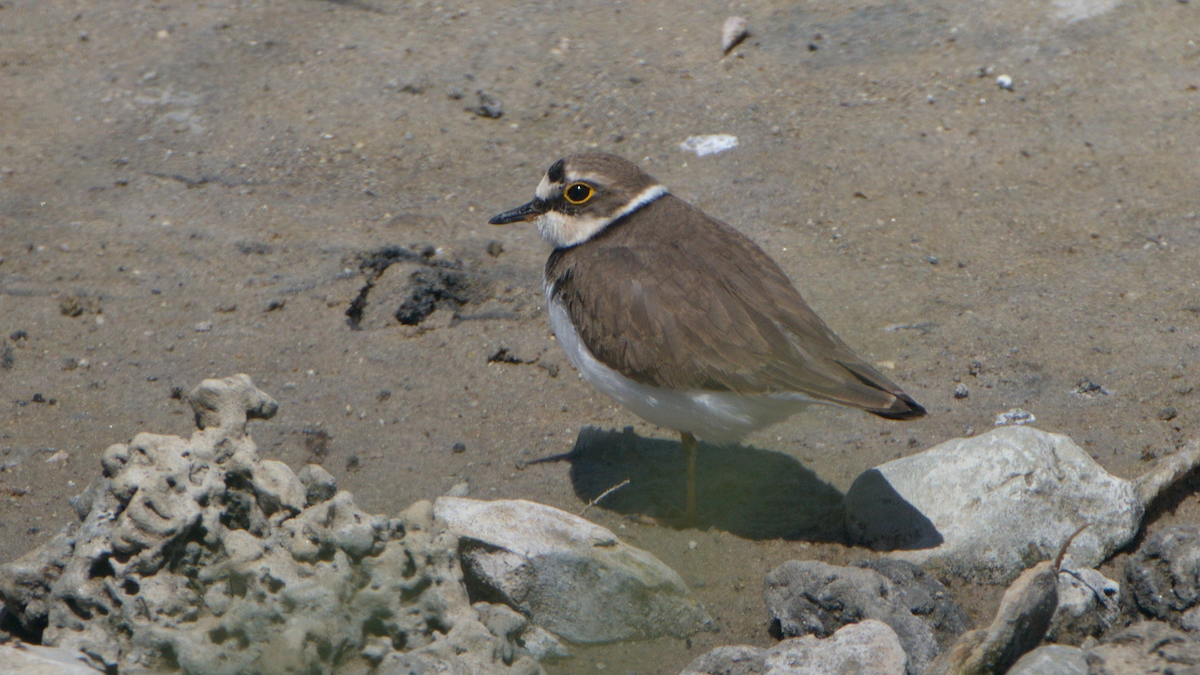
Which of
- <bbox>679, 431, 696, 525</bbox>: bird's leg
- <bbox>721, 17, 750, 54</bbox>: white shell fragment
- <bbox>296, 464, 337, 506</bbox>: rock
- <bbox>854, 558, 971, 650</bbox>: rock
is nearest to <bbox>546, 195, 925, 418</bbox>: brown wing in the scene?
<bbox>679, 431, 696, 525</bbox>: bird's leg

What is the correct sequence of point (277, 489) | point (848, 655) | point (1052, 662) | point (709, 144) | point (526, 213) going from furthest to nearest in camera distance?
point (709, 144) → point (526, 213) → point (277, 489) → point (848, 655) → point (1052, 662)

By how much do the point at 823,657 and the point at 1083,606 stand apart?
1.00 meters

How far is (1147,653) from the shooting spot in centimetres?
296

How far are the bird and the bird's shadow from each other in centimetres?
20

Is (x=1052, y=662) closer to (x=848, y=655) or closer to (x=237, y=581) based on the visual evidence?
(x=848, y=655)

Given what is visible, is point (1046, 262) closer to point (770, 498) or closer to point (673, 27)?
point (770, 498)

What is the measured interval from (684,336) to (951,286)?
2281mm

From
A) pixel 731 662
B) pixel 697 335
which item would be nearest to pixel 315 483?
pixel 731 662

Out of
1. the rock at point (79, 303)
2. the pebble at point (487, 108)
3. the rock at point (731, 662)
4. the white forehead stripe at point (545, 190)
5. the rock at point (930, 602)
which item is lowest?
the rock at point (79, 303)

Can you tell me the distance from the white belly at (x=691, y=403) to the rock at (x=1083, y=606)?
1101mm

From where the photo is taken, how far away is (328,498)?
369 cm

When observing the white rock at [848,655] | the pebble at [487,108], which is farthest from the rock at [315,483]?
the pebble at [487,108]

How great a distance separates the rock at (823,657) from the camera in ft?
10.8

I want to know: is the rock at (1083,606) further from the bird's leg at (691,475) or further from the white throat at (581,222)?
the white throat at (581,222)
